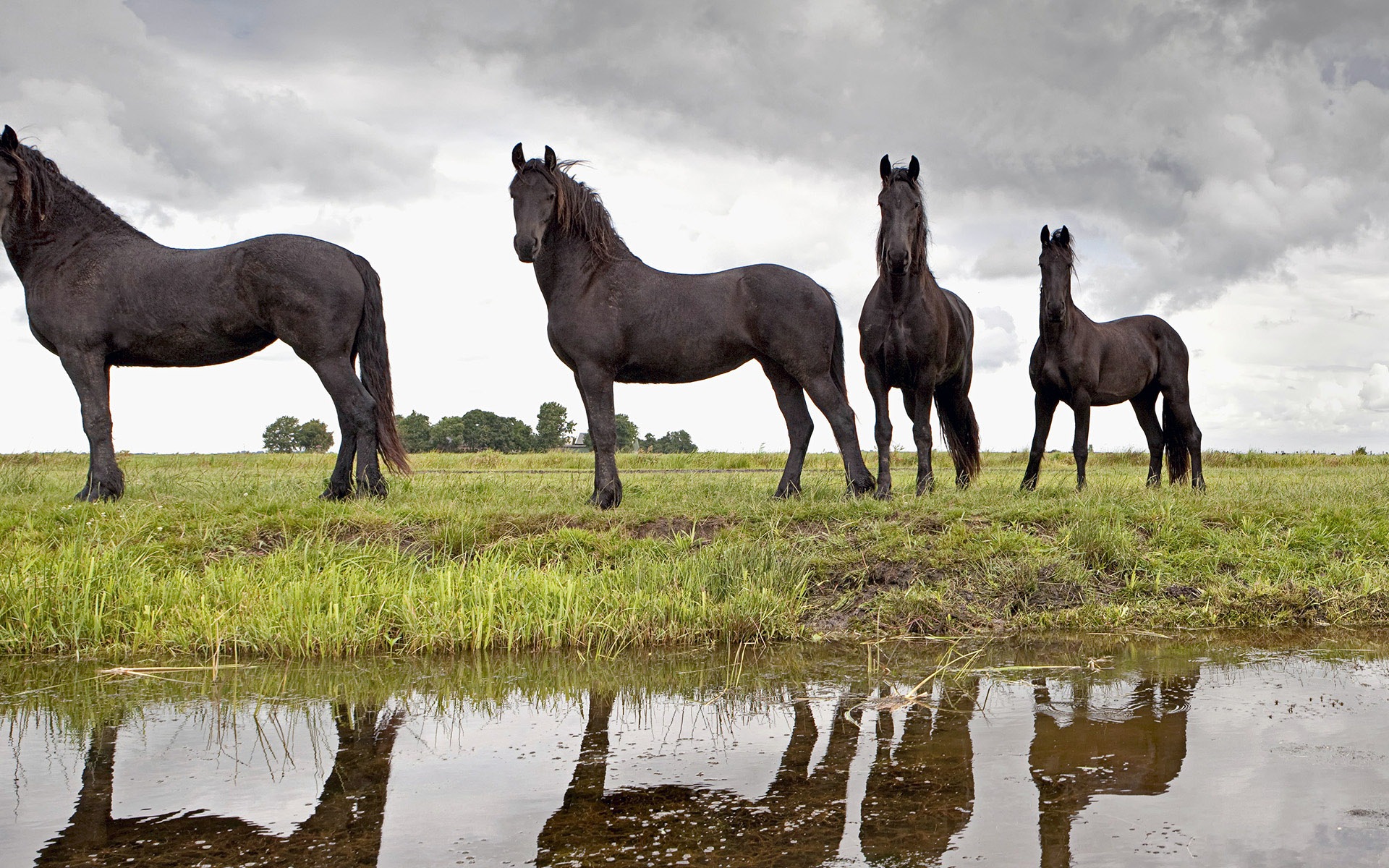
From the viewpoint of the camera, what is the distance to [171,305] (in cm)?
921

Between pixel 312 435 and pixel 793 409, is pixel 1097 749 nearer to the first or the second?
pixel 793 409

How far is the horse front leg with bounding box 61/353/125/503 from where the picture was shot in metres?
9.17

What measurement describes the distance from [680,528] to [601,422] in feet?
5.39

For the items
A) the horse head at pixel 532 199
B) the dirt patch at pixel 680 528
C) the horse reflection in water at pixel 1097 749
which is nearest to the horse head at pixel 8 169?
the horse head at pixel 532 199

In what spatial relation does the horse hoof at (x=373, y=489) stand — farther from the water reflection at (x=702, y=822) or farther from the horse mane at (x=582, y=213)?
the water reflection at (x=702, y=822)

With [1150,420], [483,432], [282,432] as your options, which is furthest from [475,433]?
[1150,420]

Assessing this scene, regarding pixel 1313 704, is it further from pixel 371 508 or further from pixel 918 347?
pixel 371 508

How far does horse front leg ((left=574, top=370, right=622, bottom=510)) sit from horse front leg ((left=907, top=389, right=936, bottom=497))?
9.40 ft

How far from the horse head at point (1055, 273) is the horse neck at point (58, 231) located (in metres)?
9.10

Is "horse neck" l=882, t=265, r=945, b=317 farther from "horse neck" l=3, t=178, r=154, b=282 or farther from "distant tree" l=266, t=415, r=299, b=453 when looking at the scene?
"distant tree" l=266, t=415, r=299, b=453

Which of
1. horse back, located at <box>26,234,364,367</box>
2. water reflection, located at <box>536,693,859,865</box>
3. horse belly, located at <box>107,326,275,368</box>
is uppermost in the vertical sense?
horse back, located at <box>26,234,364,367</box>

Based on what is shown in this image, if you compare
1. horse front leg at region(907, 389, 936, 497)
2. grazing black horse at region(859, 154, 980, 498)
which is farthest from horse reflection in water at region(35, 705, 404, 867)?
horse front leg at region(907, 389, 936, 497)

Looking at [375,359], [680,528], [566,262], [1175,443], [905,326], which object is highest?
[566,262]

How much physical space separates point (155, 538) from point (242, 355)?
2.65 metres
